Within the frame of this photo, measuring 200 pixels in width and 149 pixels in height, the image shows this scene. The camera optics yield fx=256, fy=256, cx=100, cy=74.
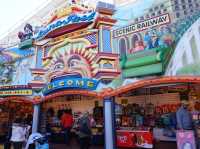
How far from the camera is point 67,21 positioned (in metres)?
12.2

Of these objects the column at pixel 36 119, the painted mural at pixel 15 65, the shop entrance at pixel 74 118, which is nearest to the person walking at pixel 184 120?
the shop entrance at pixel 74 118

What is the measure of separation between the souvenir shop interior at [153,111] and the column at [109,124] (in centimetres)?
90

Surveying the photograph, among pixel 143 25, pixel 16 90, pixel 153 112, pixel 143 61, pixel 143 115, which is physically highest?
pixel 143 25

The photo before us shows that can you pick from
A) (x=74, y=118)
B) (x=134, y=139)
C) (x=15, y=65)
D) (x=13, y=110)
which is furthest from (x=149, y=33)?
(x=13, y=110)

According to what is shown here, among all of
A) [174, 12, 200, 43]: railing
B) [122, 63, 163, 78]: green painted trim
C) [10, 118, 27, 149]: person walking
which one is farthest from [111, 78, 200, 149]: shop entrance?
[10, 118, 27, 149]: person walking

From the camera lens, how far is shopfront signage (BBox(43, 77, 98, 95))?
1074 centimetres

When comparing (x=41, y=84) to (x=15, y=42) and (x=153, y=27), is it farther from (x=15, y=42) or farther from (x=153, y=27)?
(x=153, y=27)

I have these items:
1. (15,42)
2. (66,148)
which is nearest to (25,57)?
(15,42)

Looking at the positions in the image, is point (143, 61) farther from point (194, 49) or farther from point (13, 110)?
point (13, 110)

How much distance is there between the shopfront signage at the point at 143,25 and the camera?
30.1 ft

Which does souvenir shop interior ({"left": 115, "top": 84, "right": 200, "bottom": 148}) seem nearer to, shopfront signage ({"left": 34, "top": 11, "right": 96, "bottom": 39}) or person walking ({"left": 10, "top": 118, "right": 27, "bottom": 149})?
person walking ({"left": 10, "top": 118, "right": 27, "bottom": 149})

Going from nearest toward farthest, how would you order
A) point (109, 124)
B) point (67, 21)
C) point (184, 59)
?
point (184, 59) → point (109, 124) → point (67, 21)

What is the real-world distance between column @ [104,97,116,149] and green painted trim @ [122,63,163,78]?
1237 millimetres

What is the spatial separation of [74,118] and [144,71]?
7667 millimetres
